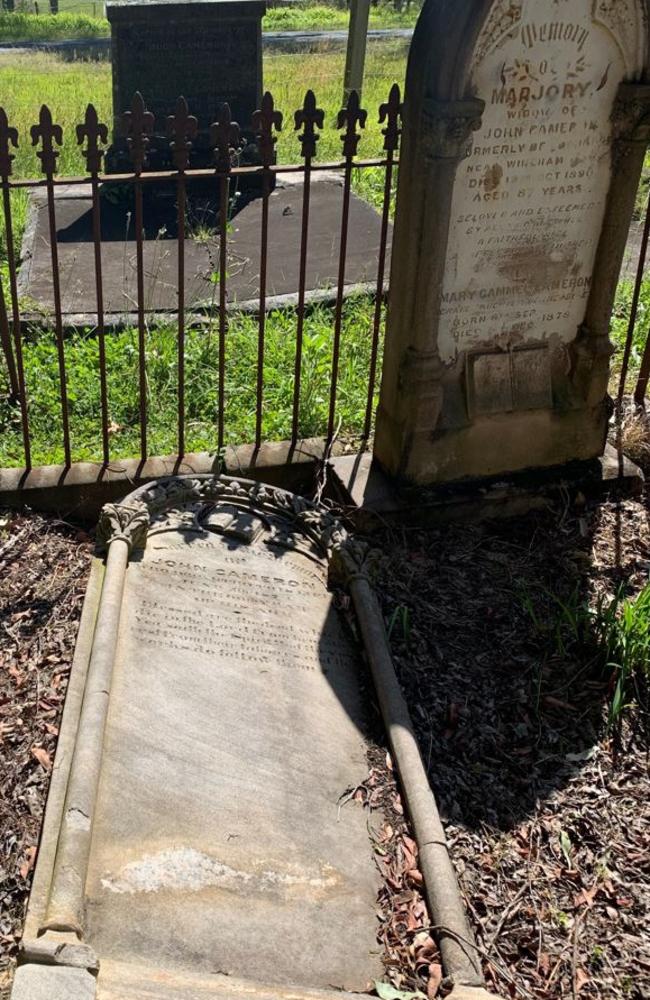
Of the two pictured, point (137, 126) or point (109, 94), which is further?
point (109, 94)

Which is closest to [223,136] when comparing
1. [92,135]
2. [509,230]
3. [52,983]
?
[92,135]

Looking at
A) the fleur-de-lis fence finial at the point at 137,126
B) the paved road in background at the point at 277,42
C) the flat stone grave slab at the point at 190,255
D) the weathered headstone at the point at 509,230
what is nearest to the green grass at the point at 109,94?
the flat stone grave slab at the point at 190,255

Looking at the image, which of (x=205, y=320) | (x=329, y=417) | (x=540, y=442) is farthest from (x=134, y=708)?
(x=205, y=320)

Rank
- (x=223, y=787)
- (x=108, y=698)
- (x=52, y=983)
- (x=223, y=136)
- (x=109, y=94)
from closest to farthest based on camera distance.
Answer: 1. (x=52, y=983)
2. (x=223, y=787)
3. (x=108, y=698)
4. (x=223, y=136)
5. (x=109, y=94)

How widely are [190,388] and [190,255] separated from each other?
8.29 feet

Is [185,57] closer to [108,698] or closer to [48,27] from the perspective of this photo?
[108,698]

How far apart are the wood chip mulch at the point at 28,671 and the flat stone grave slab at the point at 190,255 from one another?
2576 mm

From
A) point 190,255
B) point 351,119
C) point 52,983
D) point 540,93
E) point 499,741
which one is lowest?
point 499,741

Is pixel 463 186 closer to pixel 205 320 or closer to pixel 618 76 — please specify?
pixel 618 76

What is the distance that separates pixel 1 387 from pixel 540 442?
2.84 m

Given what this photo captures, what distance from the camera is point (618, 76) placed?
418 cm

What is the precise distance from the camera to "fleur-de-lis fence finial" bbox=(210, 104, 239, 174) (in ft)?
12.9

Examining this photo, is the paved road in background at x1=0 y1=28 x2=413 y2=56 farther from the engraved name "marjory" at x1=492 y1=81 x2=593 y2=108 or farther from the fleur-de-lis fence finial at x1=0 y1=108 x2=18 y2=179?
the engraved name "marjory" at x1=492 y1=81 x2=593 y2=108

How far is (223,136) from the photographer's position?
3.98 m
